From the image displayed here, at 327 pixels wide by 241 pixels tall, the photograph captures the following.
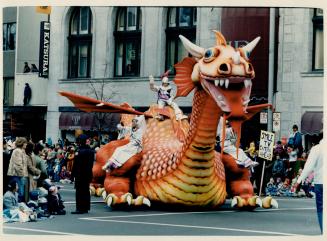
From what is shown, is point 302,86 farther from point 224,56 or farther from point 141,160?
point 141,160

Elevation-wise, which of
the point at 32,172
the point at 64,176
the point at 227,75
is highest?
the point at 227,75

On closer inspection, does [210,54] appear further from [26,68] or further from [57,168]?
[57,168]

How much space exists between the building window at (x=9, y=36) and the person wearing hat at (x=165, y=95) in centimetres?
251

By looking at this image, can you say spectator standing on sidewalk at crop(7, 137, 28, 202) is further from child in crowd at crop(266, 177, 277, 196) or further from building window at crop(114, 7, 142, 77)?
child in crowd at crop(266, 177, 277, 196)

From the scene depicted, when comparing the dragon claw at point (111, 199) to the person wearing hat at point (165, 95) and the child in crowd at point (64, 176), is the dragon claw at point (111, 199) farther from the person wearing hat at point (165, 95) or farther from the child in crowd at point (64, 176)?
the child in crowd at point (64, 176)

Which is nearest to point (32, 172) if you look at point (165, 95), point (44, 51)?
point (44, 51)

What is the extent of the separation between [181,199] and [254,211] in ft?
4.15

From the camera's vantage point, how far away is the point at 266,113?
15.9 meters

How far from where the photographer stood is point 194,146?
15.1m

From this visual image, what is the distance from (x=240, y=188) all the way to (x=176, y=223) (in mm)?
2750

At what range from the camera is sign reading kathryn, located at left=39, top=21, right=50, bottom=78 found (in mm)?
15062

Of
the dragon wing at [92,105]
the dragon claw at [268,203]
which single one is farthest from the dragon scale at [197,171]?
the dragon wing at [92,105]

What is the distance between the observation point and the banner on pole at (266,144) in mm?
16631

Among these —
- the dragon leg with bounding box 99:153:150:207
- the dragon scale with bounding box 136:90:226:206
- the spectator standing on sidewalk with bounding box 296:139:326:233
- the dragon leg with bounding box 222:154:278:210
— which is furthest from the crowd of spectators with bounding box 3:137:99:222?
the spectator standing on sidewalk with bounding box 296:139:326:233
